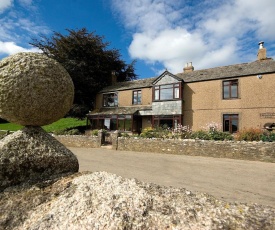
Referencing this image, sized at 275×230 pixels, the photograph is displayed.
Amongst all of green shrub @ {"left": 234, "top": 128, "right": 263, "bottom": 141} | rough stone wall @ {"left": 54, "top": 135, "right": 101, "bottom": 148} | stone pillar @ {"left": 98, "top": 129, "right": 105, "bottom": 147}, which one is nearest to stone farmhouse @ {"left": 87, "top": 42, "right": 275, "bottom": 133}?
green shrub @ {"left": 234, "top": 128, "right": 263, "bottom": 141}

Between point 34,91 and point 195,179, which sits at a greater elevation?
point 34,91

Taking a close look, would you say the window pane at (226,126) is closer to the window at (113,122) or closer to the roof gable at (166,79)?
the roof gable at (166,79)

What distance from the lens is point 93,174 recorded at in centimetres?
343

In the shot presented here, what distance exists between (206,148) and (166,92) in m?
10.7

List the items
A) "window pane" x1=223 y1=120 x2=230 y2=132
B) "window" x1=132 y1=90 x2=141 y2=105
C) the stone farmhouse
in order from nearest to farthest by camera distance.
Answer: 1. the stone farmhouse
2. "window pane" x1=223 y1=120 x2=230 y2=132
3. "window" x1=132 y1=90 x2=141 y2=105

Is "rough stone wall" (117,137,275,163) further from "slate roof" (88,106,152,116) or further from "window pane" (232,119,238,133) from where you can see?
"window pane" (232,119,238,133)

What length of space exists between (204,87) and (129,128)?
9314mm

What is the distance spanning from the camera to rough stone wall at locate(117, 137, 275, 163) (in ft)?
35.4

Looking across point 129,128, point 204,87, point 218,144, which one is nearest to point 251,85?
point 204,87

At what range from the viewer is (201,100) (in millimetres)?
20266

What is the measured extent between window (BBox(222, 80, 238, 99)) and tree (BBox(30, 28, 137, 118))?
17.2m

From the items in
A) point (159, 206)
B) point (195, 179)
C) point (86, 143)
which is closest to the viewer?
point (159, 206)

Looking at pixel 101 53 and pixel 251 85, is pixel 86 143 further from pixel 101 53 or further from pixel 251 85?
pixel 101 53

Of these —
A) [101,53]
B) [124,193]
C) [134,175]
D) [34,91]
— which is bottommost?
[134,175]
